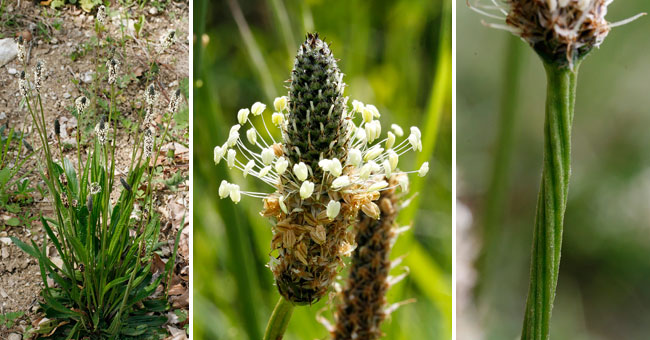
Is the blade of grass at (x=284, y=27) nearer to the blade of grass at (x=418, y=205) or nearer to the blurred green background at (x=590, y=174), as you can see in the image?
the blade of grass at (x=418, y=205)

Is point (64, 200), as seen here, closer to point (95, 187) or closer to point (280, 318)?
point (95, 187)

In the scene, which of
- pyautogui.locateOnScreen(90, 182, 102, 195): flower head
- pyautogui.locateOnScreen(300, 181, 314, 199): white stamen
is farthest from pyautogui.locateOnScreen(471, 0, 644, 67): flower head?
pyautogui.locateOnScreen(90, 182, 102, 195): flower head

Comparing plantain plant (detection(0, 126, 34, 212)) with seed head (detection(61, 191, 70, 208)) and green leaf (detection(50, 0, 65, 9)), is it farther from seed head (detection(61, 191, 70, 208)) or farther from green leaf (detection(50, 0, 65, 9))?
green leaf (detection(50, 0, 65, 9))

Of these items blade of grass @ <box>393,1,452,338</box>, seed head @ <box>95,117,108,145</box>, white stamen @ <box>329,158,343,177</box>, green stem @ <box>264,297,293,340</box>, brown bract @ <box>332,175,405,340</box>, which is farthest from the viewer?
blade of grass @ <box>393,1,452,338</box>

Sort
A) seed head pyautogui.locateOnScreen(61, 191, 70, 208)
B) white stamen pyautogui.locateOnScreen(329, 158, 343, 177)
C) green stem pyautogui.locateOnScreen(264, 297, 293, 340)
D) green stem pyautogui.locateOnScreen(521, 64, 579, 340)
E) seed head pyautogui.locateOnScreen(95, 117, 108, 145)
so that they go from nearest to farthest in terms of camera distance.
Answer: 1. green stem pyautogui.locateOnScreen(521, 64, 579, 340)
2. white stamen pyautogui.locateOnScreen(329, 158, 343, 177)
3. green stem pyautogui.locateOnScreen(264, 297, 293, 340)
4. seed head pyautogui.locateOnScreen(95, 117, 108, 145)
5. seed head pyautogui.locateOnScreen(61, 191, 70, 208)

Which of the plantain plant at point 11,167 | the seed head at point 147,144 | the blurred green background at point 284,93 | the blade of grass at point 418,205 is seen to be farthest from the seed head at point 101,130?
the blade of grass at point 418,205

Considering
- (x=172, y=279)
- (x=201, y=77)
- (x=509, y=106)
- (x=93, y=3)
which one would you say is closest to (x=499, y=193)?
(x=509, y=106)

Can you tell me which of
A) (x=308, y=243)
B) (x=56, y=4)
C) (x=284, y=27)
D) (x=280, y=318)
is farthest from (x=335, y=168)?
(x=56, y=4)
